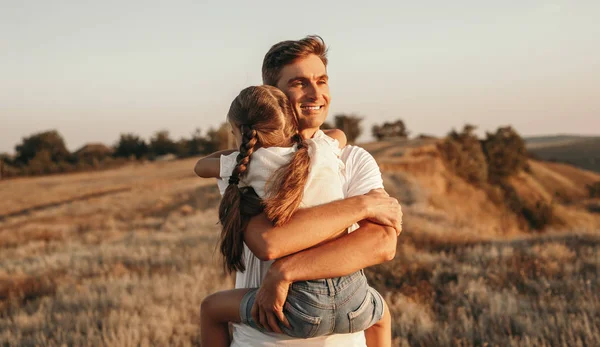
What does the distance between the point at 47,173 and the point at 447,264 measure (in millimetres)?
58073

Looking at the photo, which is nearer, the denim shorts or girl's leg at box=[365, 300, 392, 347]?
the denim shorts

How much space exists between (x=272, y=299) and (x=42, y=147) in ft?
245

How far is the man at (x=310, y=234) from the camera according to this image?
7.35 ft

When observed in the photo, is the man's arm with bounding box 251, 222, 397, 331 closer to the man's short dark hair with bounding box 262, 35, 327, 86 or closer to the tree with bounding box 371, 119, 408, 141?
the man's short dark hair with bounding box 262, 35, 327, 86

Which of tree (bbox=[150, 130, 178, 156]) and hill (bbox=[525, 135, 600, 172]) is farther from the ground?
tree (bbox=[150, 130, 178, 156])

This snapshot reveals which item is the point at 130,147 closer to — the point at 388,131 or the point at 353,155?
the point at 388,131

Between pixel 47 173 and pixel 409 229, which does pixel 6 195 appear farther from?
pixel 409 229

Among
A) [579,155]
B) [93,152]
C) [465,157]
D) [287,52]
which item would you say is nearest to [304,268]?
[287,52]

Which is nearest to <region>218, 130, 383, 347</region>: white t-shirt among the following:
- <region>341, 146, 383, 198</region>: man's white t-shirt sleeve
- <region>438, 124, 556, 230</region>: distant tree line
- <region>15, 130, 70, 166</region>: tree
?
<region>341, 146, 383, 198</region>: man's white t-shirt sleeve

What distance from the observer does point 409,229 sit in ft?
39.3

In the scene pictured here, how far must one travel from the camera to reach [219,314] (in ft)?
8.21

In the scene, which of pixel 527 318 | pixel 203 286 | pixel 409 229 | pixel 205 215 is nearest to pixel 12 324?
pixel 203 286

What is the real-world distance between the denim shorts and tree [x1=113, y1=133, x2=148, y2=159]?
69.9 meters

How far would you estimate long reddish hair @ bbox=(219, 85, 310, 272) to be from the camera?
7.38 ft
